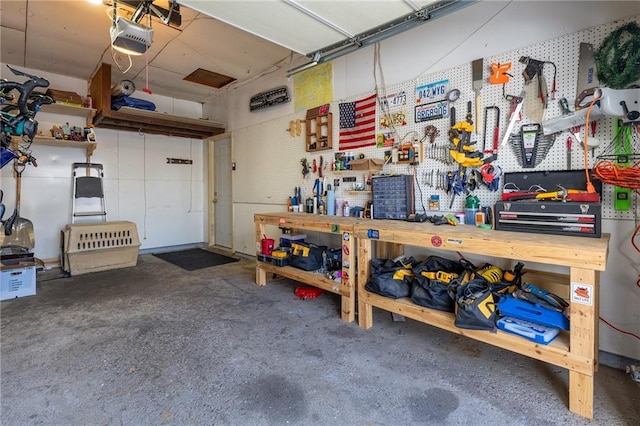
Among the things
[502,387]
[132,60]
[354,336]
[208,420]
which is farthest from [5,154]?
[502,387]

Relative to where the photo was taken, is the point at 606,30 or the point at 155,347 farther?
the point at 155,347

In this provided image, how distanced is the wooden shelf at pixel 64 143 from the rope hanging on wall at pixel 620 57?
5.67 meters

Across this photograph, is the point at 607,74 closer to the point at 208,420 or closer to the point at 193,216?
the point at 208,420

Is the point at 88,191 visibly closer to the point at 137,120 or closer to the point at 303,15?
the point at 137,120

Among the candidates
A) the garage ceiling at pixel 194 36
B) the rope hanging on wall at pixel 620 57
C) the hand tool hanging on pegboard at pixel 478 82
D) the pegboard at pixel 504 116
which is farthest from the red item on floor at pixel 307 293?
the rope hanging on wall at pixel 620 57

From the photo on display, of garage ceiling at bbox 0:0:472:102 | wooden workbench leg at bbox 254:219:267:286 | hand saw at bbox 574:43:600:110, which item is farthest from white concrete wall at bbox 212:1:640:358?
wooden workbench leg at bbox 254:219:267:286

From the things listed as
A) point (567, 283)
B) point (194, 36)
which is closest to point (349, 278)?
point (567, 283)

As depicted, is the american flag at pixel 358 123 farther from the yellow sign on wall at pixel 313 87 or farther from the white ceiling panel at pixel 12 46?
the white ceiling panel at pixel 12 46

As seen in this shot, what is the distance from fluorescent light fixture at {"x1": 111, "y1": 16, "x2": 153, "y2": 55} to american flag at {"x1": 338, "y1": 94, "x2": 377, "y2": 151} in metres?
1.90

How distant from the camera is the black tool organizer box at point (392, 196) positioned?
9.04 feet

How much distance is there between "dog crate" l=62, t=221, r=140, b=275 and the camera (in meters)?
4.14

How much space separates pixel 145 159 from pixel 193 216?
1337 millimetres

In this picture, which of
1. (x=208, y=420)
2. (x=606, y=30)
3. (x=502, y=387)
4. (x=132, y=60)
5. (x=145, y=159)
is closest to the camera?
(x=208, y=420)

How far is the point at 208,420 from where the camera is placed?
1.50m
